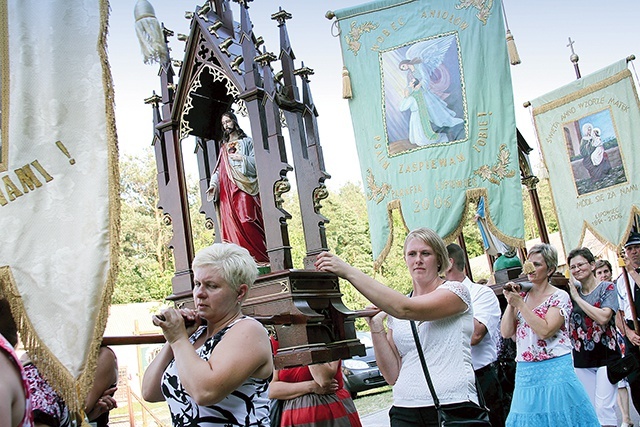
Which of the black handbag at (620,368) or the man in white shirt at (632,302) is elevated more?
the man in white shirt at (632,302)

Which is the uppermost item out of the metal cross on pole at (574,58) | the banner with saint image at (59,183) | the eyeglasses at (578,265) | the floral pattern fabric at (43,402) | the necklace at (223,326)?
the metal cross on pole at (574,58)

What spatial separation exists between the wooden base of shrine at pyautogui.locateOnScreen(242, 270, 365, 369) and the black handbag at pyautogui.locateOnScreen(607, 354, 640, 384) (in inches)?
95.6

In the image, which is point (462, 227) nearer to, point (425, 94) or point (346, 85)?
point (425, 94)

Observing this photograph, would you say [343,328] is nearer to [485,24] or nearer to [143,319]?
[485,24]

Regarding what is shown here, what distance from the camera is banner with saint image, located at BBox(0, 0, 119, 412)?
85.8 inches

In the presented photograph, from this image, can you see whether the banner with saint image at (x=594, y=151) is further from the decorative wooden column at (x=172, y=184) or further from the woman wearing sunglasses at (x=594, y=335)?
the decorative wooden column at (x=172, y=184)

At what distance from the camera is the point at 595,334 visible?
6906 mm

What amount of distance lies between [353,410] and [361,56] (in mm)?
4558

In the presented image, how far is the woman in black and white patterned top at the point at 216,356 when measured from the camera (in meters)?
2.50

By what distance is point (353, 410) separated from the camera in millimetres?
5258

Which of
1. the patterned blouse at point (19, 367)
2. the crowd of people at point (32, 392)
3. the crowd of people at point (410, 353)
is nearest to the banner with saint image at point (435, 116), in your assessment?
the crowd of people at point (410, 353)

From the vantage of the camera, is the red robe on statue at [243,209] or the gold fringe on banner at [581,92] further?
the gold fringe on banner at [581,92]

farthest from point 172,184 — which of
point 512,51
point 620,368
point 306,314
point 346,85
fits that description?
point 620,368

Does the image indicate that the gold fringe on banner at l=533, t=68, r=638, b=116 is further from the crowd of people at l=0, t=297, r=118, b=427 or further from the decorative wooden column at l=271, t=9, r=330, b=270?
the crowd of people at l=0, t=297, r=118, b=427
